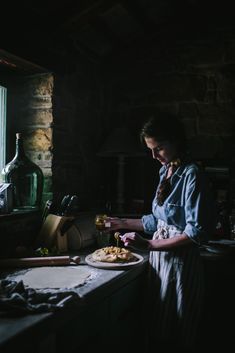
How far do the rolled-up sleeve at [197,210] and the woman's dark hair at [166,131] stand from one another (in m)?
0.20

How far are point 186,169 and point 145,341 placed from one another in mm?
969

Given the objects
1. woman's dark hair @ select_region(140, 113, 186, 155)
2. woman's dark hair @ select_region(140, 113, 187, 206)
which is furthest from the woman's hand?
woman's dark hair @ select_region(140, 113, 186, 155)

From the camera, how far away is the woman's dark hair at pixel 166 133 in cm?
185

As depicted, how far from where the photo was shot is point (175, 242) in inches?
66.8

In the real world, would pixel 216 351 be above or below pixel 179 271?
below

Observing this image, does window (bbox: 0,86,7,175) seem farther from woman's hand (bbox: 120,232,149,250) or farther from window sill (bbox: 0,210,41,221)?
woman's hand (bbox: 120,232,149,250)

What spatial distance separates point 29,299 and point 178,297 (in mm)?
844

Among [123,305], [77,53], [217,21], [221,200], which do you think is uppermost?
[217,21]

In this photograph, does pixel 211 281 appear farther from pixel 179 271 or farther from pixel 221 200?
pixel 221 200

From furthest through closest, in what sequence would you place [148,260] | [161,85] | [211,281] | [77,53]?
[161,85]
[77,53]
[211,281]
[148,260]

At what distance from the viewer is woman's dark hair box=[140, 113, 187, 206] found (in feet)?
6.07

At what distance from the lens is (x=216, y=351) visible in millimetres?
2117

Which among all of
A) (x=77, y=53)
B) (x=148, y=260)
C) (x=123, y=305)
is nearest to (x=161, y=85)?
(x=77, y=53)

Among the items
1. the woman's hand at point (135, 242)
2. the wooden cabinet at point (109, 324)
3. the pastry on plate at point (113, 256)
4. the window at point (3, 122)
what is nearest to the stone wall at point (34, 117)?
the window at point (3, 122)
